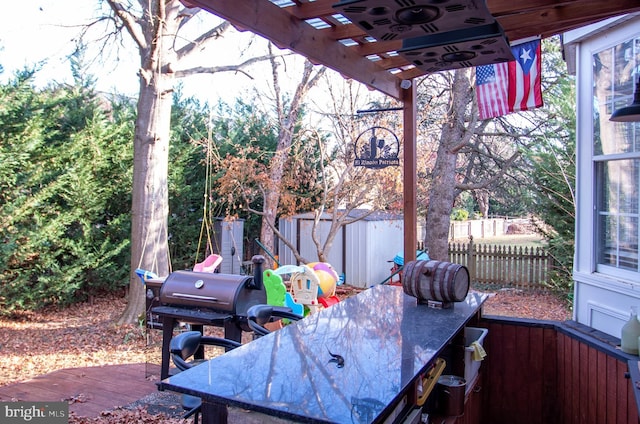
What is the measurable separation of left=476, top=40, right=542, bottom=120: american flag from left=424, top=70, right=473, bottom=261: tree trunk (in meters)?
4.46

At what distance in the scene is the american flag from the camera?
15.1 ft

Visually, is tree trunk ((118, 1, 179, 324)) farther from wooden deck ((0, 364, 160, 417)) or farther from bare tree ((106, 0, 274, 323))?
wooden deck ((0, 364, 160, 417))

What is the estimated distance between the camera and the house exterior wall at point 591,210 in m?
3.34

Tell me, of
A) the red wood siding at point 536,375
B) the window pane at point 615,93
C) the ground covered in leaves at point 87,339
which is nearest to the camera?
the window pane at point 615,93

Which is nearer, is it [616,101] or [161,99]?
[616,101]

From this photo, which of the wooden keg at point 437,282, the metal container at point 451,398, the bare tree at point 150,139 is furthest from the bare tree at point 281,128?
the metal container at point 451,398

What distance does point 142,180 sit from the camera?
283 inches

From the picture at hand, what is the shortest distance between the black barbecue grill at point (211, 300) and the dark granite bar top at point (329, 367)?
1.18 metres

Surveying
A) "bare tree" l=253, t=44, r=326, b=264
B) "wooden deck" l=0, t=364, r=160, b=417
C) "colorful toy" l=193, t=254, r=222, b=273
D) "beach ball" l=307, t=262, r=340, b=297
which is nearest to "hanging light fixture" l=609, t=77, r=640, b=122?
"wooden deck" l=0, t=364, r=160, b=417

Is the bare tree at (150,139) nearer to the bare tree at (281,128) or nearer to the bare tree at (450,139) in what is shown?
the bare tree at (281,128)

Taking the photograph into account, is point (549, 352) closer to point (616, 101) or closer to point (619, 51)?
point (616, 101)

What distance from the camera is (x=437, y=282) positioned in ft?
10.4

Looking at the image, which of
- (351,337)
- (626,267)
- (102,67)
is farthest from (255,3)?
(102,67)

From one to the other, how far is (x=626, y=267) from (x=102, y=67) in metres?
8.11
